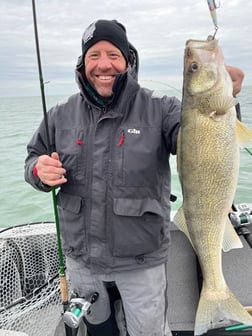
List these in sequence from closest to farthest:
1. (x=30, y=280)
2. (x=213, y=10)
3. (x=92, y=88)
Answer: (x=213, y=10) < (x=92, y=88) < (x=30, y=280)

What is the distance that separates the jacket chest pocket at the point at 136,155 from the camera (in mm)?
2045

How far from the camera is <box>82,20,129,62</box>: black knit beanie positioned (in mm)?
2146

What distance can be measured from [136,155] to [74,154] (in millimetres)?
355

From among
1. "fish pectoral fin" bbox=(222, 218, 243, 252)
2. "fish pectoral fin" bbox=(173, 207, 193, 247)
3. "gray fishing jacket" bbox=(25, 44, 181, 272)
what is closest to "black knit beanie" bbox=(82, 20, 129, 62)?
"gray fishing jacket" bbox=(25, 44, 181, 272)

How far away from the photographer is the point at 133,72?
2225mm

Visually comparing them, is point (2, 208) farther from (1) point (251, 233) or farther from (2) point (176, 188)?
(1) point (251, 233)

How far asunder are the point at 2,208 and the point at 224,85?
6.89 metres

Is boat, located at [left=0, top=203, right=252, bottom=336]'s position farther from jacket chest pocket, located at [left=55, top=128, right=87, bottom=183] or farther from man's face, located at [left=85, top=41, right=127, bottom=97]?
man's face, located at [left=85, top=41, right=127, bottom=97]

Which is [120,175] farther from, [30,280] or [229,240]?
[30,280]

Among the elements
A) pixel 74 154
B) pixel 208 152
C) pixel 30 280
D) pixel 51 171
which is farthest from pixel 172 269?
pixel 208 152

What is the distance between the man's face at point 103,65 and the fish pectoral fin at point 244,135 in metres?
0.82

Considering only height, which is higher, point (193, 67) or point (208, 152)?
point (193, 67)

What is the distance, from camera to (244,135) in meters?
1.55

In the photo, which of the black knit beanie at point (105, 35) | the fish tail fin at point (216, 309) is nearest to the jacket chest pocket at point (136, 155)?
the black knit beanie at point (105, 35)
